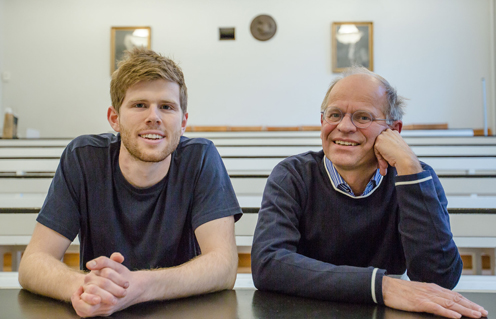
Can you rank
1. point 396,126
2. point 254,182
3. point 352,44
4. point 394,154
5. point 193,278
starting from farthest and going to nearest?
point 352,44 < point 254,182 < point 396,126 < point 394,154 < point 193,278

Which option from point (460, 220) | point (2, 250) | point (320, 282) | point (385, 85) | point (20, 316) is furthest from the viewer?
point (2, 250)

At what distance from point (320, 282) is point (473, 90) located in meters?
6.54

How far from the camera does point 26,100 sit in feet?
22.1

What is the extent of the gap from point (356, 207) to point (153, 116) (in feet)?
2.12

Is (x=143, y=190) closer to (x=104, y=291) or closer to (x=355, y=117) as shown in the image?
(x=104, y=291)

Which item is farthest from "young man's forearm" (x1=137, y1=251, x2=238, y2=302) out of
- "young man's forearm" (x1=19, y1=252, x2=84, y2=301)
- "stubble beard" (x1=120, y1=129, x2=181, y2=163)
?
"stubble beard" (x1=120, y1=129, x2=181, y2=163)

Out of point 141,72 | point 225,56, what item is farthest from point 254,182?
point 225,56

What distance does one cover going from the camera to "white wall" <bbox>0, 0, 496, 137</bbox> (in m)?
6.46

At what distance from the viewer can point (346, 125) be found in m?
1.23

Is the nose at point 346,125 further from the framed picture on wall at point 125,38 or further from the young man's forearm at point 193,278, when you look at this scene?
the framed picture on wall at point 125,38

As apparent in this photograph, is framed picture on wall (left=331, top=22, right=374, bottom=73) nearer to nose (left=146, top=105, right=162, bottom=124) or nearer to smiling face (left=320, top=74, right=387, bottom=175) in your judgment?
smiling face (left=320, top=74, right=387, bottom=175)

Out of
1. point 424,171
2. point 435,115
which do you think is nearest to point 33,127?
point 435,115

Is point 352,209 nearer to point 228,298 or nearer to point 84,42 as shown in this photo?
point 228,298

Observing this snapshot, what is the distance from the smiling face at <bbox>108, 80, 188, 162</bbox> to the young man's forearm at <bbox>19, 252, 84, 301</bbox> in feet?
1.19
